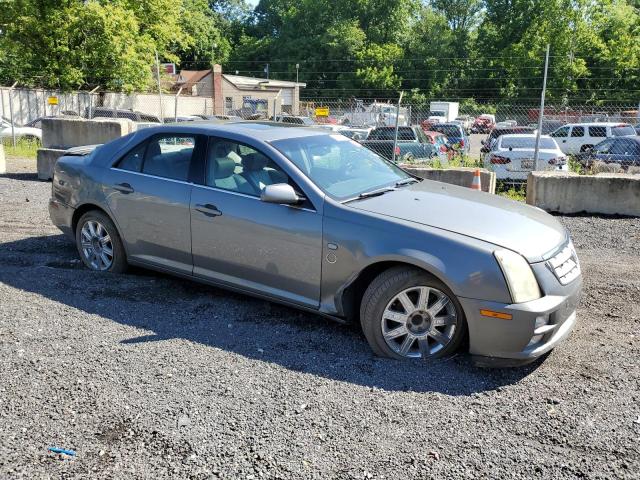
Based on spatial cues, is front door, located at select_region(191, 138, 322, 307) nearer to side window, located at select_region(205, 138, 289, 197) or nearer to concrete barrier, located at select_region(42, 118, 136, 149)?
side window, located at select_region(205, 138, 289, 197)

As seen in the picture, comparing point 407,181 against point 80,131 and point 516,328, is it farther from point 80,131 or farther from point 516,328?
point 80,131

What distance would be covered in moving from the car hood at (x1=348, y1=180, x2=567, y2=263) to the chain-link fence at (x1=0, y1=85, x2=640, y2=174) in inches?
239

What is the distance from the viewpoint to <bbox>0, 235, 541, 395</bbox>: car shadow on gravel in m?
4.00

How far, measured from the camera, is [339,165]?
5.09 m

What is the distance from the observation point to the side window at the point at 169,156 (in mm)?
5348

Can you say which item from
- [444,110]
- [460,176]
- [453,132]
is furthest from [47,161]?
[444,110]

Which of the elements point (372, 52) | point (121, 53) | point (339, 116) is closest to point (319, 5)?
point (372, 52)

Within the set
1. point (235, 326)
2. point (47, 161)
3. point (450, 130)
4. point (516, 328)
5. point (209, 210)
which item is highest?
point (450, 130)

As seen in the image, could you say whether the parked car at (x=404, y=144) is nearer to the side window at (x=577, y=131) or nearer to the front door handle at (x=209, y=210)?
the front door handle at (x=209, y=210)

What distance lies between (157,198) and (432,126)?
25.6m

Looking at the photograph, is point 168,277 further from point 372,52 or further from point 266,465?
point 372,52

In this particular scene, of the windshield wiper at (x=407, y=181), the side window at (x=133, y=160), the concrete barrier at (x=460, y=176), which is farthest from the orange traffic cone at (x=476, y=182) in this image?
the side window at (x=133, y=160)

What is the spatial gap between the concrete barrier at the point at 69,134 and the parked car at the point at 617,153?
10270 millimetres

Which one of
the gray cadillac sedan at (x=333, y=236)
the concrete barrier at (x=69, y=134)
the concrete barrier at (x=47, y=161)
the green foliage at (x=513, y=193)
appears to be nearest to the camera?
the gray cadillac sedan at (x=333, y=236)
